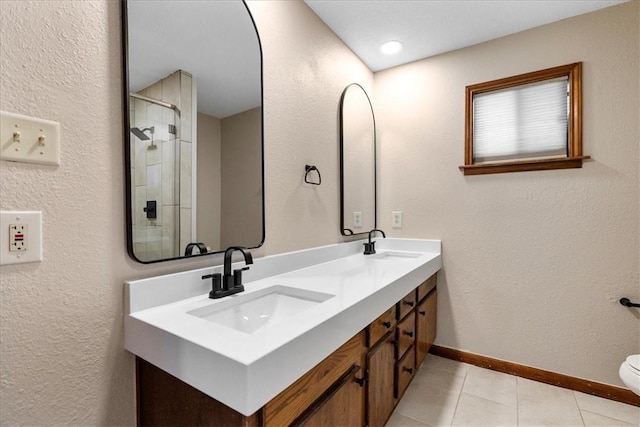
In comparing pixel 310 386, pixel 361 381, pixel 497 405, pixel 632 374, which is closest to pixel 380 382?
pixel 361 381

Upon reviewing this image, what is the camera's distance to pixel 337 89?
2.09 meters

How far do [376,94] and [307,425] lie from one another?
2.43 m

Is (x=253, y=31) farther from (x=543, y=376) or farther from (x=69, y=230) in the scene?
(x=543, y=376)

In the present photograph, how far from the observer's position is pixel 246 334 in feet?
2.60

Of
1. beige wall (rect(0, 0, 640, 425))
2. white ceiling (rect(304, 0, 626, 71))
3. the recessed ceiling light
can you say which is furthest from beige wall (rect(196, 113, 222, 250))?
the recessed ceiling light

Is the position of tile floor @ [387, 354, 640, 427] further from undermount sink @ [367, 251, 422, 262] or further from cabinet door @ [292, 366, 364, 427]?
undermount sink @ [367, 251, 422, 262]

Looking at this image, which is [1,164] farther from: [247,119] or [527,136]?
[527,136]

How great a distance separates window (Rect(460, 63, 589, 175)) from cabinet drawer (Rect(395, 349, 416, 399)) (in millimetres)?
1332

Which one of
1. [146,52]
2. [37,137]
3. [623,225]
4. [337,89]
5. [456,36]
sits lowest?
[623,225]

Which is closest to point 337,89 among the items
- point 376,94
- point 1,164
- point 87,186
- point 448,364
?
point 376,94

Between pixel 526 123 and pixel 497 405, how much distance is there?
178cm

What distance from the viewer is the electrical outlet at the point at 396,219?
249cm

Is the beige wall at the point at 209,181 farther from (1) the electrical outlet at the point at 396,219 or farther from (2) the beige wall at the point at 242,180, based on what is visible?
(1) the electrical outlet at the point at 396,219

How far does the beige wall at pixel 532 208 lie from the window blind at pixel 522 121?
4.5 inches
